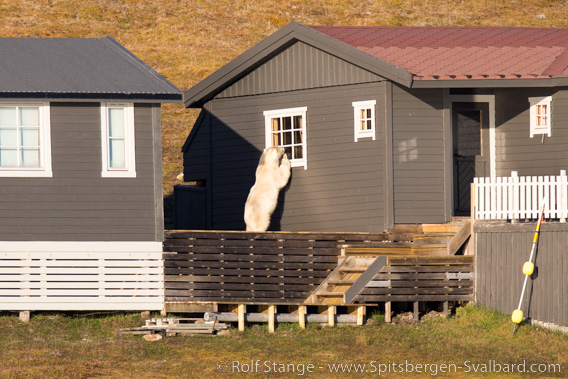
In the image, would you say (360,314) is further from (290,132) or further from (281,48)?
(281,48)

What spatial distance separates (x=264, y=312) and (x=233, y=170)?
4498mm

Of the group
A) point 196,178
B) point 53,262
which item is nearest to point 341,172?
point 196,178

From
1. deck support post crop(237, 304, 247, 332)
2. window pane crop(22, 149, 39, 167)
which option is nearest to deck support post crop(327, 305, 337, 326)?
deck support post crop(237, 304, 247, 332)

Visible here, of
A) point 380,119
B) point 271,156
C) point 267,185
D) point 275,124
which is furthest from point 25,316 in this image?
point 380,119

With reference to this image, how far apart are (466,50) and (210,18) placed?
27.5m

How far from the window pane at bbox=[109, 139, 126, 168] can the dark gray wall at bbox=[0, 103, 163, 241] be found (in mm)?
212

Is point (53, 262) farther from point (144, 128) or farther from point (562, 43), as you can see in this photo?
point (562, 43)

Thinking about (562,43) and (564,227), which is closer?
(564,227)

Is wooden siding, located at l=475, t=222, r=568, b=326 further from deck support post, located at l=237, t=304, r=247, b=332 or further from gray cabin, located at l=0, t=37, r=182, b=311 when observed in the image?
gray cabin, located at l=0, t=37, r=182, b=311

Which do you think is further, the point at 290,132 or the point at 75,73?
the point at 290,132

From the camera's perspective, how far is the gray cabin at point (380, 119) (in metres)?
17.8

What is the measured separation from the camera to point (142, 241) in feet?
53.9

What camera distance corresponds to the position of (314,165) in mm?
18984

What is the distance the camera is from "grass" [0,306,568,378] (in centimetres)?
1342
